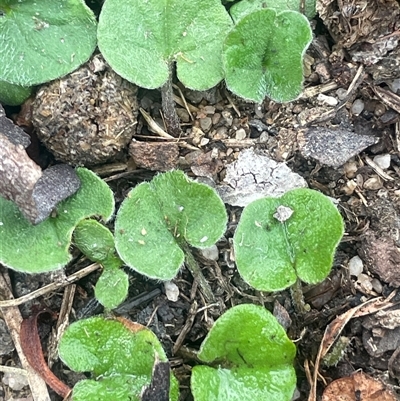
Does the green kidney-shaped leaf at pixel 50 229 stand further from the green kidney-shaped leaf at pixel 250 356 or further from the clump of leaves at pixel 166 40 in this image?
the green kidney-shaped leaf at pixel 250 356

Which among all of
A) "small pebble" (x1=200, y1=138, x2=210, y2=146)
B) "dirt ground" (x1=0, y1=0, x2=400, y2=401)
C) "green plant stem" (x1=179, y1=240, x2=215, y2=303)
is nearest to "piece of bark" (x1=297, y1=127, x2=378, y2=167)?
"dirt ground" (x1=0, y1=0, x2=400, y2=401)

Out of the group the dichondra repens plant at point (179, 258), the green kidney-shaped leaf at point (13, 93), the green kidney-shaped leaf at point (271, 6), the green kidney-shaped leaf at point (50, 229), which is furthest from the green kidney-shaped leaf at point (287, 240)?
the green kidney-shaped leaf at point (13, 93)

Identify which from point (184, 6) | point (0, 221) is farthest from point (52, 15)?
point (0, 221)

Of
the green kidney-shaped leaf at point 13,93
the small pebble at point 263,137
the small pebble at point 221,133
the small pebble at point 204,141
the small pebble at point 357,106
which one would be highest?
the green kidney-shaped leaf at point 13,93

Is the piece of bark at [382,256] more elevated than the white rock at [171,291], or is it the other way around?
the white rock at [171,291]

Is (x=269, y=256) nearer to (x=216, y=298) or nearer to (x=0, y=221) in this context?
(x=216, y=298)

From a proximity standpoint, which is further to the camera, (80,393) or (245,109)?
(245,109)
